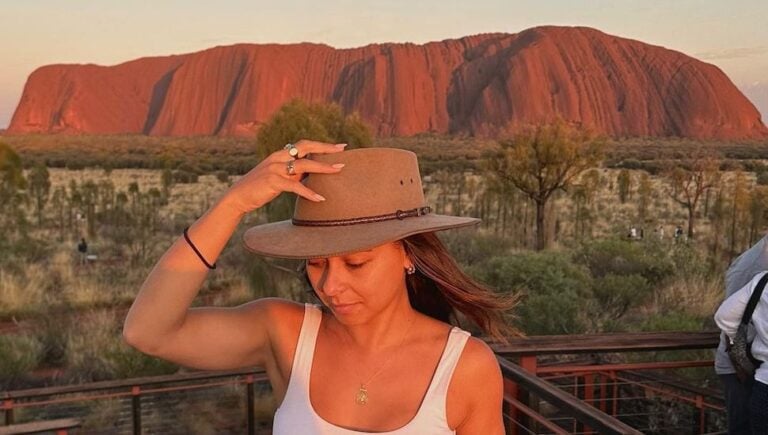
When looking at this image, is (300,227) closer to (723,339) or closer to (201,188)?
(723,339)

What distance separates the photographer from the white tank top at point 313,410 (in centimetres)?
135

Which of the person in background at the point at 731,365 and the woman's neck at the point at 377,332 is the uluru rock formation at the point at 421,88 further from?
the woman's neck at the point at 377,332

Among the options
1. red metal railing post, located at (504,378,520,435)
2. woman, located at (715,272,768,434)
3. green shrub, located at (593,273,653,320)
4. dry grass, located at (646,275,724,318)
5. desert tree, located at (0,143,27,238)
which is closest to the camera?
woman, located at (715,272,768,434)

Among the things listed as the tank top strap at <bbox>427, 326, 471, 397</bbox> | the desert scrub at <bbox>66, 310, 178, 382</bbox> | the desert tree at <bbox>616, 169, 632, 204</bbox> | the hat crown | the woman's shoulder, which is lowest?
the desert tree at <bbox>616, 169, 632, 204</bbox>

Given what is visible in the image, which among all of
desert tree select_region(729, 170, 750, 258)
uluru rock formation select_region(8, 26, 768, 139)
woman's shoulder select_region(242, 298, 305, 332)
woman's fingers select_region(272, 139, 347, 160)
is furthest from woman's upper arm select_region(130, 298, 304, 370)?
uluru rock formation select_region(8, 26, 768, 139)

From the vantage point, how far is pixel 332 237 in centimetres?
134

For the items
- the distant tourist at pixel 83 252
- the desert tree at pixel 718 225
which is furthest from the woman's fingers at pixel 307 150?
the desert tree at pixel 718 225

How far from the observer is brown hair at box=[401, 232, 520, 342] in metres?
→ 1.55

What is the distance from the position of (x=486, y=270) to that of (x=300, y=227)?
30.1 ft

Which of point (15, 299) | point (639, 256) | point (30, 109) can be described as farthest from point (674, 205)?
point (30, 109)

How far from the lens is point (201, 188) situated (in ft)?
99.0

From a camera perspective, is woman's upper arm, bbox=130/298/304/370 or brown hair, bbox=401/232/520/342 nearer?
woman's upper arm, bbox=130/298/304/370

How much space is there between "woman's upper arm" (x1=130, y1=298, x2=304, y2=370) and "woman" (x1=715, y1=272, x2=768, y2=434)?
1.85 m

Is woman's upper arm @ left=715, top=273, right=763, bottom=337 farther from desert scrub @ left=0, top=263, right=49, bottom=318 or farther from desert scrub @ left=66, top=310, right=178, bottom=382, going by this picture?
desert scrub @ left=0, top=263, right=49, bottom=318
